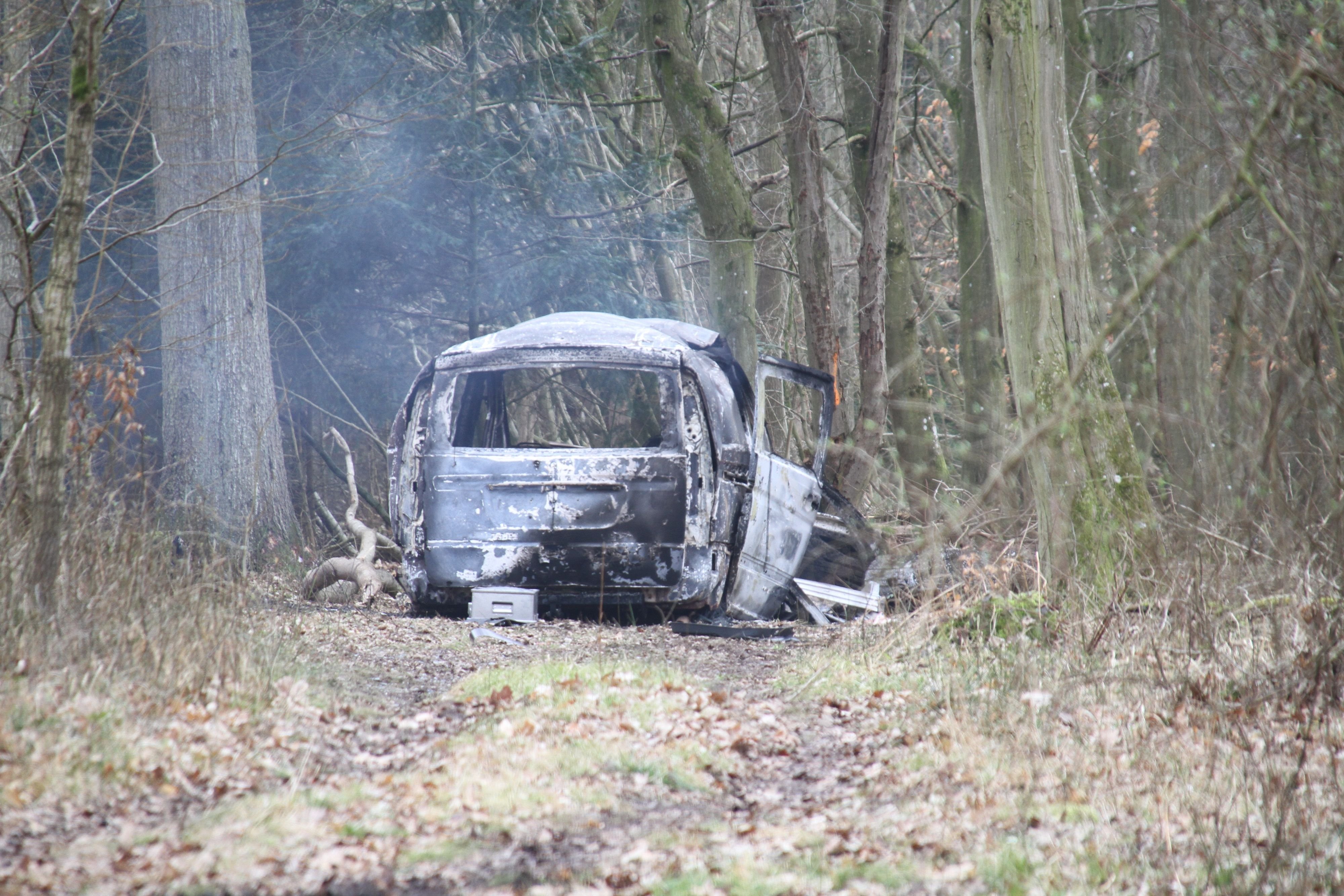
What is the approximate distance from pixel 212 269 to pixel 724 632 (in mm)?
6528

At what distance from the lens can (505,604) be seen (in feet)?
26.1

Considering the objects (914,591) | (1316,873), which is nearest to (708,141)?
(914,591)

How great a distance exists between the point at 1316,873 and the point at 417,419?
6347 mm

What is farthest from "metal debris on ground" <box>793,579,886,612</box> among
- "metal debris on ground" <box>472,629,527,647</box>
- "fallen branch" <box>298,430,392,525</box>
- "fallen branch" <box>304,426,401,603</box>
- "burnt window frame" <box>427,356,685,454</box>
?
"fallen branch" <box>298,430,392,525</box>

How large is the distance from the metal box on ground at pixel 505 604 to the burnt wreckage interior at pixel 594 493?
8 cm

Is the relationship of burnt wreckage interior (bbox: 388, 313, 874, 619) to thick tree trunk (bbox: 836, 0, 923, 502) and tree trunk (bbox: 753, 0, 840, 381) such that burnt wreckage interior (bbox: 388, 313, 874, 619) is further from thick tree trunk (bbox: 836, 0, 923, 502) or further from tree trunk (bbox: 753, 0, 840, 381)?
tree trunk (bbox: 753, 0, 840, 381)

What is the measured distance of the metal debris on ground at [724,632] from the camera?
25.3 ft

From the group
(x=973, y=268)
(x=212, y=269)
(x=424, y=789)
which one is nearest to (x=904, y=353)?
(x=973, y=268)

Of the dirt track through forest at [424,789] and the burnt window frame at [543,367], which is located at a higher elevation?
the burnt window frame at [543,367]

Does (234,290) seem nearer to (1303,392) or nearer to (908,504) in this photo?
(908,504)

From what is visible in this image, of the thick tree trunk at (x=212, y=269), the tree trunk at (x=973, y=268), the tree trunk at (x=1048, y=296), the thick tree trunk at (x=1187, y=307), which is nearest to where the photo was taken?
the thick tree trunk at (x=1187, y=307)

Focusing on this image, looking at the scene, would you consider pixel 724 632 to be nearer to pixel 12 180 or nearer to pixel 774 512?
pixel 774 512

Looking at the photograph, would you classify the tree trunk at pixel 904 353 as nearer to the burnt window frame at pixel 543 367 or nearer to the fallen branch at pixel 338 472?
the burnt window frame at pixel 543 367

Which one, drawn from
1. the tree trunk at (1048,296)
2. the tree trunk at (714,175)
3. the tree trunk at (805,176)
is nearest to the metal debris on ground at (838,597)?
the tree trunk at (1048,296)
